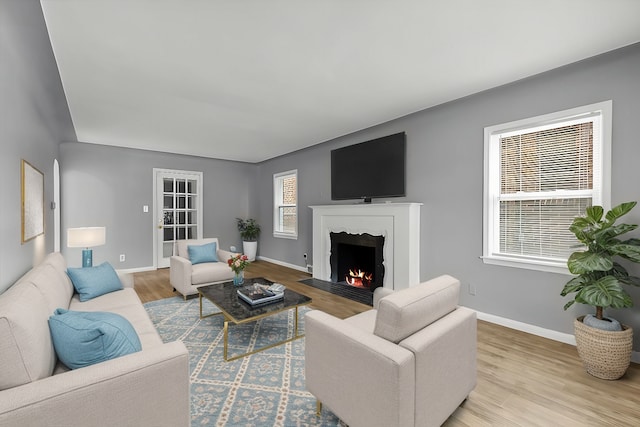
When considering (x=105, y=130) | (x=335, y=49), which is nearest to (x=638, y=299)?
(x=335, y=49)

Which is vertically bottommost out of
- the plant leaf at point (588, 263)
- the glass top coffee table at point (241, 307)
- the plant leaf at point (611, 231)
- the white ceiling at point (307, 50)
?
the glass top coffee table at point (241, 307)

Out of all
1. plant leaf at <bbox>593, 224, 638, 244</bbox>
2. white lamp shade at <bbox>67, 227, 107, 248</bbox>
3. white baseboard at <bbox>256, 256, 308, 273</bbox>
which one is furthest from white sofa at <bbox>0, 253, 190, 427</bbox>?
white baseboard at <bbox>256, 256, 308, 273</bbox>

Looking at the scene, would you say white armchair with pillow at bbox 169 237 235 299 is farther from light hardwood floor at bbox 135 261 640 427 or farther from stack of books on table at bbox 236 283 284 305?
light hardwood floor at bbox 135 261 640 427

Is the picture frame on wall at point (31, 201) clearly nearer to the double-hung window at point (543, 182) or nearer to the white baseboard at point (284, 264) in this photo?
the white baseboard at point (284, 264)

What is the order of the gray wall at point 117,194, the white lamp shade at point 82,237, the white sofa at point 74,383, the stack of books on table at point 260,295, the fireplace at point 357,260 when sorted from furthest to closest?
the gray wall at point 117,194
the fireplace at point 357,260
the white lamp shade at point 82,237
the stack of books on table at point 260,295
the white sofa at point 74,383

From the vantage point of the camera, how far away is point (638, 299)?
7.30 feet

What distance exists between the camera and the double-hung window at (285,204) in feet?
19.7

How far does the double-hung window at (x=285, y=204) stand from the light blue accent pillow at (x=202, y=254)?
195 cm

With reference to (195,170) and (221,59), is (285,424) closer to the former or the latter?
(221,59)

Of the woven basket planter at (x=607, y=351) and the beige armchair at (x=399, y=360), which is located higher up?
the beige armchair at (x=399, y=360)

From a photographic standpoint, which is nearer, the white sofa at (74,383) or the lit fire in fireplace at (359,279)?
the white sofa at (74,383)

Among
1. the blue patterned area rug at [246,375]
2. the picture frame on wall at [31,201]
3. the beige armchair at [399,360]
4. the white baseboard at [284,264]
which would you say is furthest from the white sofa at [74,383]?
the white baseboard at [284,264]

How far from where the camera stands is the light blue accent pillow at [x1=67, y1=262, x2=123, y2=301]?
255cm

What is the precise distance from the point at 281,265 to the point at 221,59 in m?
4.58
